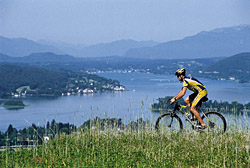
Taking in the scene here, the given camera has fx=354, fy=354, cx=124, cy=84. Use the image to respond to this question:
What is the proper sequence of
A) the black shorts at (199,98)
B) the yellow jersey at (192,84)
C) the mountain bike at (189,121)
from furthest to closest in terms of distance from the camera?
1. the mountain bike at (189,121)
2. the black shorts at (199,98)
3. the yellow jersey at (192,84)

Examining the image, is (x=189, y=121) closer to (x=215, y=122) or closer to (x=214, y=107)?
(x=215, y=122)

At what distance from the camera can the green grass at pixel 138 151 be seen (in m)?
7.28


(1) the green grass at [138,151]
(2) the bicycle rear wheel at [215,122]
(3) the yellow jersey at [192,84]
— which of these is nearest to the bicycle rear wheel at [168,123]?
(1) the green grass at [138,151]

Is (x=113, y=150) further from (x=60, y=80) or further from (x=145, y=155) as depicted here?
(x=60, y=80)

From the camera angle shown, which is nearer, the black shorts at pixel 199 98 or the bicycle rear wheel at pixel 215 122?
the black shorts at pixel 199 98

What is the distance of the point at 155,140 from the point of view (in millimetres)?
9289

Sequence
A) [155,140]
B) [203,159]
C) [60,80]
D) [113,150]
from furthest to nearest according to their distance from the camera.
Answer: [60,80] < [155,140] < [113,150] < [203,159]

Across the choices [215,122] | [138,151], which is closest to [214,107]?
[215,122]

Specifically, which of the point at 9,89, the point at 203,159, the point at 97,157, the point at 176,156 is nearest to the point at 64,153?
the point at 97,157

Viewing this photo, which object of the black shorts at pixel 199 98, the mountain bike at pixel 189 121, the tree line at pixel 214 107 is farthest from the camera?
the tree line at pixel 214 107

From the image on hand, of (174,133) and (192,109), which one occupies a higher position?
(192,109)

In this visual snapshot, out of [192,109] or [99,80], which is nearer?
[192,109]

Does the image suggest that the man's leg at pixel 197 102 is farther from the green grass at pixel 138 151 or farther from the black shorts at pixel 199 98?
the green grass at pixel 138 151

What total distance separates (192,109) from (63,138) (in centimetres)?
365
